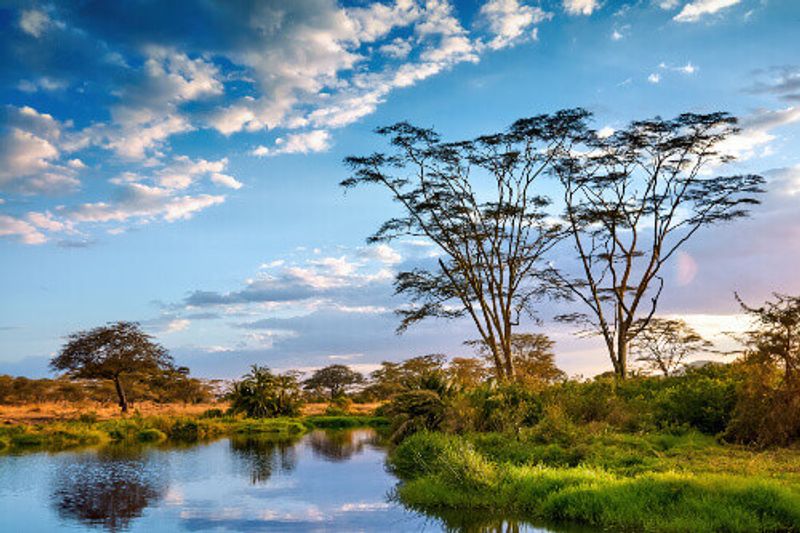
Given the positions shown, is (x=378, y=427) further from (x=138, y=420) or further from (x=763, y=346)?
(x=763, y=346)

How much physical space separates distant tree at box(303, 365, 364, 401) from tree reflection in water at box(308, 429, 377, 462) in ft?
87.2

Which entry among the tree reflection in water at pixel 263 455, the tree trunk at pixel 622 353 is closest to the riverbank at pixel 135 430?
the tree reflection in water at pixel 263 455

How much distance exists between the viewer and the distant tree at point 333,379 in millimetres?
57531

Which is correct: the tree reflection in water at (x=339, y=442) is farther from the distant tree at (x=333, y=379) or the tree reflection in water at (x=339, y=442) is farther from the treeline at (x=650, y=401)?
the distant tree at (x=333, y=379)

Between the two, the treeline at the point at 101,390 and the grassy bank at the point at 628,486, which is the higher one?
the treeline at the point at 101,390

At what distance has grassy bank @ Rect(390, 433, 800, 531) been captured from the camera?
9000 millimetres

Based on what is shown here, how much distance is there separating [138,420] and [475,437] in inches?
707

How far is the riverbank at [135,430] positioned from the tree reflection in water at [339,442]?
1782 millimetres

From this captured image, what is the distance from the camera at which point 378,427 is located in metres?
32.8

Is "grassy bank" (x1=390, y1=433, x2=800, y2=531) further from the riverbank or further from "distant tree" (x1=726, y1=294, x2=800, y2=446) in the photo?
the riverbank

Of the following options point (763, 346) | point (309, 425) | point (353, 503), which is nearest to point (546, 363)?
point (309, 425)

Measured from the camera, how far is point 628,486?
10180mm

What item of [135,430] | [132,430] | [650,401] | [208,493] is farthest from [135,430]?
[650,401]

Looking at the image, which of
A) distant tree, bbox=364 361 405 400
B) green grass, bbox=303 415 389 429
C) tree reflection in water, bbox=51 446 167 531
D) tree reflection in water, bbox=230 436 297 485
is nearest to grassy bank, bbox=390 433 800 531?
tree reflection in water, bbox=230 436 297 485
